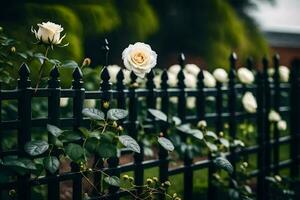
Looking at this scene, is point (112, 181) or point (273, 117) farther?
point (273, 117)

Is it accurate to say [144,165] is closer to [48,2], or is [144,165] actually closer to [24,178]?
[24,178]

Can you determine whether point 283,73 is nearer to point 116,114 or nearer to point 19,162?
point 116,114

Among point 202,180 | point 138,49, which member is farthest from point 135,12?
point 138,49

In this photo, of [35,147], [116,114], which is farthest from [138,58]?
[35,147]

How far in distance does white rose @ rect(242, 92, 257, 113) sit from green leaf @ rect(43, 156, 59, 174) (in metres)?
1.85

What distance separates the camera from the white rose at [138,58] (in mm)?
2012

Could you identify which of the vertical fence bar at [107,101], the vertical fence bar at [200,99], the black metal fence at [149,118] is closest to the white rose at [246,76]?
the black metal fence at [149,118]

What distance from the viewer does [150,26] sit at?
7.10 metres

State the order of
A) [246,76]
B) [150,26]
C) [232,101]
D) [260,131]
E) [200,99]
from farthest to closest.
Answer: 1. [150,26]
2. [260,131]
3. [246,76]
4. [232,101]
5. [200,99]

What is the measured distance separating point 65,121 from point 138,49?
466 millimetres

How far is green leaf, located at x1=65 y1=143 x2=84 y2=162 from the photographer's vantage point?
1.82m

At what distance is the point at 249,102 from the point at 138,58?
4.97 ft

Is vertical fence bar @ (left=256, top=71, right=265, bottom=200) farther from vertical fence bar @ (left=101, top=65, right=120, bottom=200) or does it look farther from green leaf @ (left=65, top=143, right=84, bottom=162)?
green leaf @ (left=65, top=143, right=84, bottom=162)

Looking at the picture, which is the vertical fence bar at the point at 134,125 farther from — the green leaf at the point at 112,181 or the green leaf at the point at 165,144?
the green leaf at the point at 112,181
